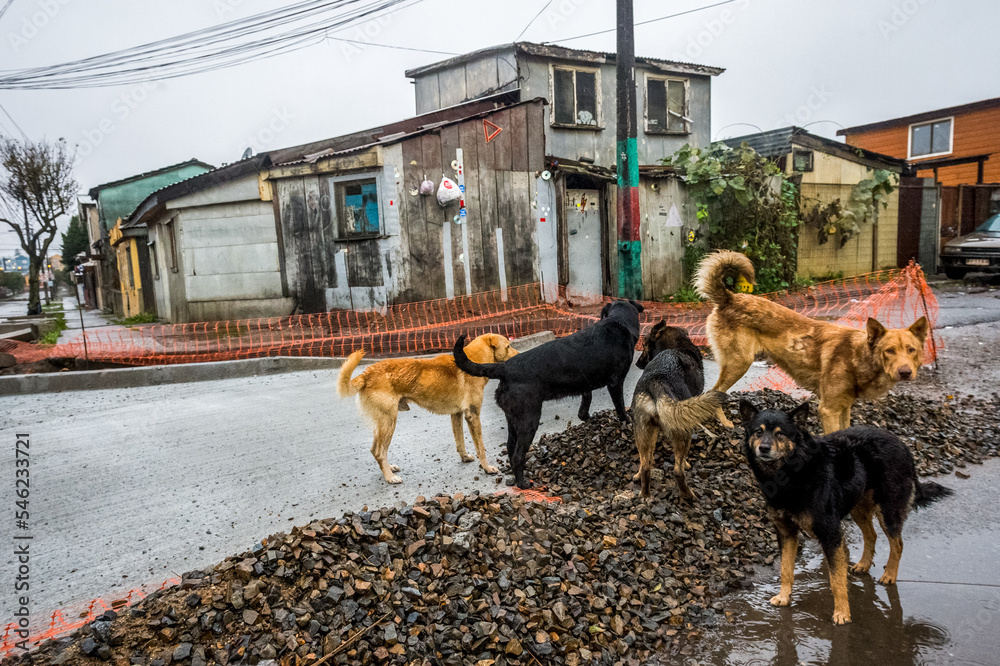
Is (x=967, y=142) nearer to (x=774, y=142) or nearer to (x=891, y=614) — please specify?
(x=774, y=142)

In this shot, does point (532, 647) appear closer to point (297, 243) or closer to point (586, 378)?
point (586, 378)

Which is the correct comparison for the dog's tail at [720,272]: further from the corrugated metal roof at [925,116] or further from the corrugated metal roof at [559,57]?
the corrugated metal roof at [925,116]

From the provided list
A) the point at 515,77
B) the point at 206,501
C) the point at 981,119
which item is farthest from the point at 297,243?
the point at 981,119

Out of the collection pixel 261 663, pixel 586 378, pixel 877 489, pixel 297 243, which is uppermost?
pixel 297 243

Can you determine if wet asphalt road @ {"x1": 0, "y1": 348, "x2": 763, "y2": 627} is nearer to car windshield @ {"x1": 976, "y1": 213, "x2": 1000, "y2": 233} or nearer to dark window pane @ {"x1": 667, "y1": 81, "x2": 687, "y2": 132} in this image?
dark window pane @ {"x1": 667, "y1": 81, "x2": 687, "y2": 132}

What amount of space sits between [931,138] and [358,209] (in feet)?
81.2

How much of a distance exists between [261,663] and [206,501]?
6.31 ft

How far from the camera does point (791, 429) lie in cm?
281

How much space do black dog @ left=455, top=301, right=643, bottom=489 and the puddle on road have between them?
1657 mm

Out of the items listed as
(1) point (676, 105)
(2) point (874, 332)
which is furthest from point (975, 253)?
(2) point (874, 332)

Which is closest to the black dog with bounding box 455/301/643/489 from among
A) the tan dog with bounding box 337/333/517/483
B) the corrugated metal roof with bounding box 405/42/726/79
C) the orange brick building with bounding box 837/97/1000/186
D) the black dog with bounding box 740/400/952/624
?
the tan dog with bounding box 337/333/517/483

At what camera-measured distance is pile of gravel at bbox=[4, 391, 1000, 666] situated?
246cm

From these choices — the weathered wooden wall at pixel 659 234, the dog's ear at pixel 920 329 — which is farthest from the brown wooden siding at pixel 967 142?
the dog's ear at pixel 920 329

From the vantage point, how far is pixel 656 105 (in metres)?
16.9
